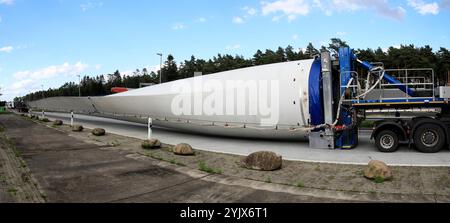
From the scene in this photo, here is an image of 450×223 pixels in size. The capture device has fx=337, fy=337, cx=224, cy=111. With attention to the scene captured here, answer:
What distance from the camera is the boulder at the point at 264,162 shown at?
791cm

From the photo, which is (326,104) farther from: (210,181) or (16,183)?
(16,183)

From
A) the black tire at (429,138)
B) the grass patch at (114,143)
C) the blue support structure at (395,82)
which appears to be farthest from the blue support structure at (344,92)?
the grass patch at (114,143)

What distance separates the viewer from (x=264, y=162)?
7957 millimetres

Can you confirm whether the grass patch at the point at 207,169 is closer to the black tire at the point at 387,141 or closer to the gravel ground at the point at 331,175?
the gravel ground at the point at 331,175

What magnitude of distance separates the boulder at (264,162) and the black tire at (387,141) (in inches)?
161

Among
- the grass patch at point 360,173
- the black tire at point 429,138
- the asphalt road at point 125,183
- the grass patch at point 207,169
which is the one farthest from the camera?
the black tire at point 429,138

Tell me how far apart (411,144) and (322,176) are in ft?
15.8

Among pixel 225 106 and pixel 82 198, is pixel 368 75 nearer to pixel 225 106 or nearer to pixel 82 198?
pixel 225 106

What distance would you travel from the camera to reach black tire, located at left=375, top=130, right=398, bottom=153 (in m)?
10.2

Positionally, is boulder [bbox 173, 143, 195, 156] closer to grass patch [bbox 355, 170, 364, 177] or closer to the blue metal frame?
the blue metal frame

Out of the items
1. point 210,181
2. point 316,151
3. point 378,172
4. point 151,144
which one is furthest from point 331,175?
point 151,144

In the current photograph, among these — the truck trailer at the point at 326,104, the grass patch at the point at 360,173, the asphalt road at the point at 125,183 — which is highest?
the truck trailer at the point at 326,104

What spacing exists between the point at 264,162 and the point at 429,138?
5.54 meters
